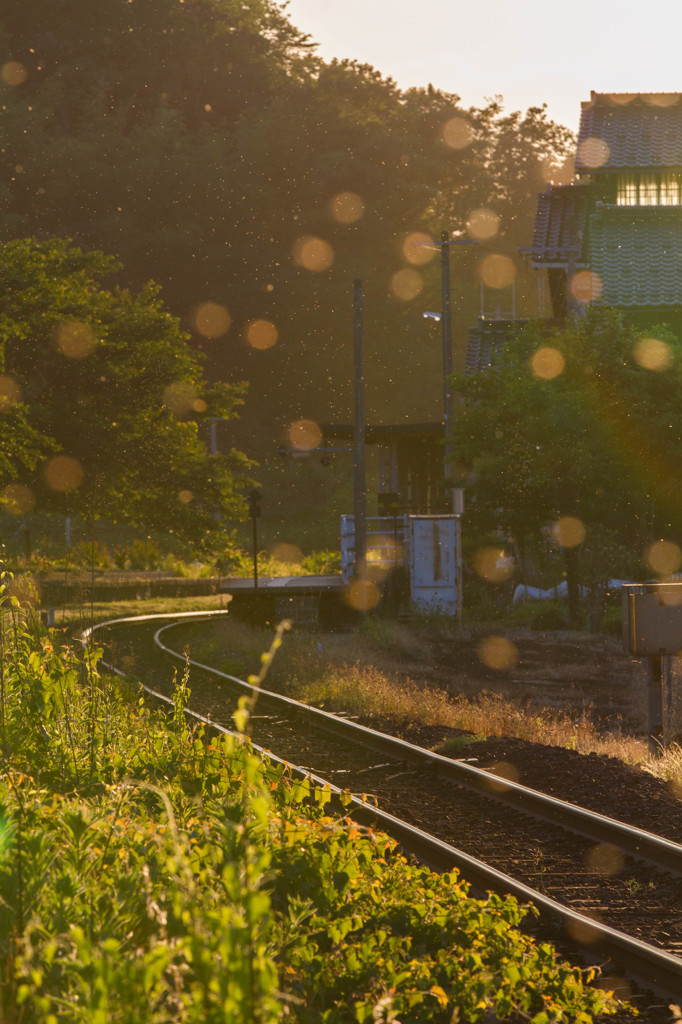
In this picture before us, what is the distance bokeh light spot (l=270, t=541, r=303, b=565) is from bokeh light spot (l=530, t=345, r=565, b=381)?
25.0 metres

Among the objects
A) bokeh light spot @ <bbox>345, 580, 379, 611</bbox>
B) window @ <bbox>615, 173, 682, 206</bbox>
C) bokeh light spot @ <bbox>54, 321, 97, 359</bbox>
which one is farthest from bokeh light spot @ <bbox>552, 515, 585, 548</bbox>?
window @ <bbox>615, 173, 682, 206</bbox>

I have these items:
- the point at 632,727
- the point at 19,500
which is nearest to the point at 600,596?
the point at 632,727

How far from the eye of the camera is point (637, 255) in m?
33.8

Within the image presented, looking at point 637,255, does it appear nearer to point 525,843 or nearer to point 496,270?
point 525,843

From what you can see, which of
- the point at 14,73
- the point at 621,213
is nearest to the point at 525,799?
the point at 621,213

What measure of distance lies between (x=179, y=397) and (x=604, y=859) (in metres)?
21.2

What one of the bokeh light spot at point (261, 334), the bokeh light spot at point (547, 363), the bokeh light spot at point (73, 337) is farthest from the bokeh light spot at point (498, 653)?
the bokeh light spot at point (261, 334)

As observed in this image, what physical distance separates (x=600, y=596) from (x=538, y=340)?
597cm

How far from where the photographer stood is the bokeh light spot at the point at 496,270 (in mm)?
68250

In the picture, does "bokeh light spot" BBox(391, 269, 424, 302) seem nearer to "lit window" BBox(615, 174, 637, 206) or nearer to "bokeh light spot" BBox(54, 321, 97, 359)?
"lit window" BBox(615, 174, 637, 206)

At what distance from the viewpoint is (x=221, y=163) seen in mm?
56062

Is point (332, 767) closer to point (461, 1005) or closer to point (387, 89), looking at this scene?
point (461, 1005)

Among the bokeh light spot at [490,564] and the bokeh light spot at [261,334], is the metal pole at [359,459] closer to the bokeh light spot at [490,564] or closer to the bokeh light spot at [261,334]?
the bokeh light spot at [490,564]

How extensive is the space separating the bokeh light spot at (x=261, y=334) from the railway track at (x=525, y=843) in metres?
45.6
